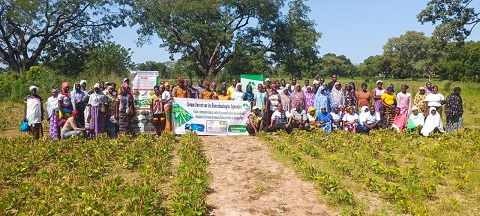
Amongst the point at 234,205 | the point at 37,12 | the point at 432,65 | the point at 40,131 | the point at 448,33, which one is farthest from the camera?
the point at 432,65

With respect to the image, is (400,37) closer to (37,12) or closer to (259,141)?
(37,12)

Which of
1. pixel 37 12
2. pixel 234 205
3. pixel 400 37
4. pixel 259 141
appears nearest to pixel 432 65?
pixel 400 37

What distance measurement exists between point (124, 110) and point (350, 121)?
675cm

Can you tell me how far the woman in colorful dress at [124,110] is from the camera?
11117mm

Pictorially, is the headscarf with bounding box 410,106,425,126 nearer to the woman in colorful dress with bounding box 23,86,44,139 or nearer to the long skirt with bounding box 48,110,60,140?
the long skirt with bounding box 48,110,60,140

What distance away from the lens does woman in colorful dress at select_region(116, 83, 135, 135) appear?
11.1 m

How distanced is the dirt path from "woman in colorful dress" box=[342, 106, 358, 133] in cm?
362

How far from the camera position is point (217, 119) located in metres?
12.4

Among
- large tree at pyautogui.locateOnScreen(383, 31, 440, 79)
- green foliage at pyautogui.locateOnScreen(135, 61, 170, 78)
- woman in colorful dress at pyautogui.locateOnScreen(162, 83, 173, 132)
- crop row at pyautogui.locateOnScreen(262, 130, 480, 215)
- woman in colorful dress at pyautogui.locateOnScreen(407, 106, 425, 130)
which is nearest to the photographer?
crop row at pyautogui.locateOnScreen(262, 130, 480, 215)

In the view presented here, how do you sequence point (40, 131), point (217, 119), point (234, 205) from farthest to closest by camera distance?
point (217, 119) < point (40, 131) < point (234, 205)

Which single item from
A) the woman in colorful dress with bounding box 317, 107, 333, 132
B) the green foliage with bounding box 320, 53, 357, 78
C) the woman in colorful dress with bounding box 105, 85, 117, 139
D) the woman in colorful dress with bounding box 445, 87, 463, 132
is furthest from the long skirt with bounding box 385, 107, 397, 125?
the green foliage with bounding box 320, 53, 357, 78

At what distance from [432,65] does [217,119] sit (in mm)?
63011

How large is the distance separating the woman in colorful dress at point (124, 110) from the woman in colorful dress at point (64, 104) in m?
1.28

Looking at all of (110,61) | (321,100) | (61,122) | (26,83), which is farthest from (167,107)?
(110,61)
